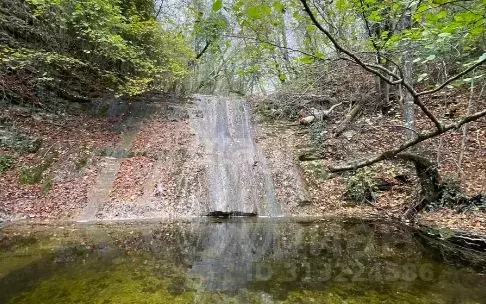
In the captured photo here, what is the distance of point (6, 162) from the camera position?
1104 cm

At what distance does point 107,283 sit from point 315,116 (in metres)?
11.9

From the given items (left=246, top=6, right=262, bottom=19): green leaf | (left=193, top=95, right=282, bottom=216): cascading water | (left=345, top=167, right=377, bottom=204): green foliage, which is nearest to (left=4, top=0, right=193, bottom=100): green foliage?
(left=193, top=95, right=282, bottom=216): cascading water

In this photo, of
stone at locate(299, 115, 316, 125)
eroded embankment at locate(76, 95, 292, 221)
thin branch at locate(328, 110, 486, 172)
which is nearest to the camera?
thin branch at locate(328, 110, 486, 172)

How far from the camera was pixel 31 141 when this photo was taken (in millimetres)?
12039

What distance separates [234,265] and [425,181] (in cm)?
540

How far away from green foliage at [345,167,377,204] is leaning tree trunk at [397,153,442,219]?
1699 millimetres

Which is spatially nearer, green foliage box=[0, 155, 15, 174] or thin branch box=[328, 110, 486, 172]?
thin branch box=[328, 110, 486, 172]

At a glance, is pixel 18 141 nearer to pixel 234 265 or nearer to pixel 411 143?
pixel 234 265

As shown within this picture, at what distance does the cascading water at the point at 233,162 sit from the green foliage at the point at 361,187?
7.33 ft

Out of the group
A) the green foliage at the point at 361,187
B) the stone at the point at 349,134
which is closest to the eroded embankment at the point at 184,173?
the green foliage at the point at 361,187

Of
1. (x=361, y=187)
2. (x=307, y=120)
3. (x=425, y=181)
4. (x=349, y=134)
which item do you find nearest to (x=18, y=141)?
(x=307, y=120)

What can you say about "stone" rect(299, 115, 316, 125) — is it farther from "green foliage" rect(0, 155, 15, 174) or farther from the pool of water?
"green foliage" rect(0, 155, 15, 174)

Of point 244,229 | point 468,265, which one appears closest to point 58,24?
point 244,229

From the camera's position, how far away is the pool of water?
504cm
